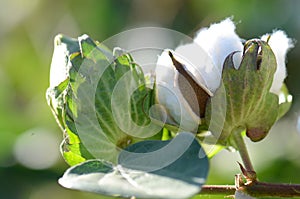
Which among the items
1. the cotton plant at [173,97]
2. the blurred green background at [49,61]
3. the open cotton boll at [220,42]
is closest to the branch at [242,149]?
the cotton plant at [173,97]

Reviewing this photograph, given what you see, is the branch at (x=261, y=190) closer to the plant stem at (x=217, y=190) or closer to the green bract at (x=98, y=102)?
the plant stem at (x=217, y=190)

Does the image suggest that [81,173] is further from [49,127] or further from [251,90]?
[49,127]

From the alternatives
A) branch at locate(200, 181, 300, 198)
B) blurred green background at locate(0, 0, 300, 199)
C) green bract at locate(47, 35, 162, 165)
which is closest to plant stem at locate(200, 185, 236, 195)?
branch at locate(200, 181, 300, 198)

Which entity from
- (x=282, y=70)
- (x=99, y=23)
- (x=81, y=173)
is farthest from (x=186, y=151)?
(x=99, y=23)

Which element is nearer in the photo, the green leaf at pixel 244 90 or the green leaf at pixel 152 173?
the green leaf at pixel 152 173

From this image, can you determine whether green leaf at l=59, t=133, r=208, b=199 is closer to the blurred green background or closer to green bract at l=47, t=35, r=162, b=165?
green bract at l=47, t=35, r=162, b=165

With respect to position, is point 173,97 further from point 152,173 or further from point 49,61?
point 49,61
